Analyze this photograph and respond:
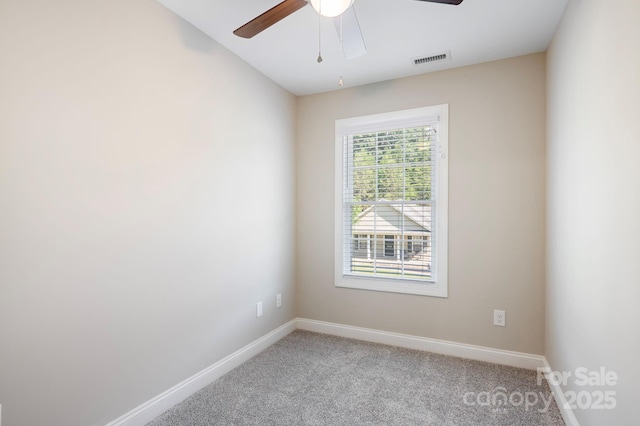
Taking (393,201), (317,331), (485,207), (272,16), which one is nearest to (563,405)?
(485,207)

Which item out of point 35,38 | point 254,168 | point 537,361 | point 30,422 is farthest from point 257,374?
point 35,38

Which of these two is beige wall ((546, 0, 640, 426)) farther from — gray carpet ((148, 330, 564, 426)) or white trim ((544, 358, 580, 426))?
gray carpet ((148, 330, 564, 426))

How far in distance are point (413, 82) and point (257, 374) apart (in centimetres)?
285

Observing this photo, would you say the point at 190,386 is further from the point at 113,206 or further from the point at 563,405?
the point at 563,405

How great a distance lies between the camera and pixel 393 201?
3117 mm

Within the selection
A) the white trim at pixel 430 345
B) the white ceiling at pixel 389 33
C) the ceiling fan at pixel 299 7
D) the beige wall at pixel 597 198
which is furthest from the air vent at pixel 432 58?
the white trim at pixel 430 345

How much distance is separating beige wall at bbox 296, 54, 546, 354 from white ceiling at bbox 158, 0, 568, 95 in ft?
0.66

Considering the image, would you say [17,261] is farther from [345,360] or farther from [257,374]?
[345,360]

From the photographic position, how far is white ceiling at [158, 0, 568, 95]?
6.61 ft

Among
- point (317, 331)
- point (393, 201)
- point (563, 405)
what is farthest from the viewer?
point (317, 331)

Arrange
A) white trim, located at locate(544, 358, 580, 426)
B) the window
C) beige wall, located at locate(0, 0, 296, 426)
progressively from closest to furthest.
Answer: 1. beige wall, located at locate(0, 0, 296, 426)
2. white trim, located at locate(544, 358, 580, 426)
3. the window

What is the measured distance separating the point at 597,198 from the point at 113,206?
2.43 meters

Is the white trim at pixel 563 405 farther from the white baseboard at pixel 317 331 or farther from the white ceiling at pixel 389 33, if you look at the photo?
the white ceiling at pixel 389 33

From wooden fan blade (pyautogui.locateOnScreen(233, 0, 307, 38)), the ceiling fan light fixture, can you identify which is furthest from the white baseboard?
the ceiling fan light fixture
